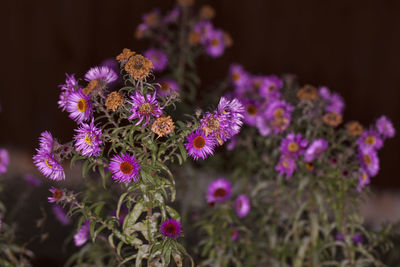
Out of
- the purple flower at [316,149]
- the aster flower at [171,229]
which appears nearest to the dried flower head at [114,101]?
the aster flower at [171,229]

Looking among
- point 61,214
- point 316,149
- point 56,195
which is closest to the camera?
point 56,195

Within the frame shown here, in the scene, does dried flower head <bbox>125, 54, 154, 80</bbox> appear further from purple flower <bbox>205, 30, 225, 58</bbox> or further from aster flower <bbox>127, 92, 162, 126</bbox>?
purple flower <bbox>205, 30, 225, 58</bbox>

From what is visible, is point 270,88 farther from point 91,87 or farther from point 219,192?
point 91,87

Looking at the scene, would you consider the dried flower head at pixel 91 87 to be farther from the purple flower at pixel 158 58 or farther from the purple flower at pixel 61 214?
the purple flower at pixel 61 214

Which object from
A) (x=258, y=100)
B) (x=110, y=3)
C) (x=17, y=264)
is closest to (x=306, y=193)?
(x=258, y=100)

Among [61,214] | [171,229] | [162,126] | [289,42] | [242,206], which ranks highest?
[289,42]

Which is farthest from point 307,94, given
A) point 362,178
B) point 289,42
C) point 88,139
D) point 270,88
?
point 289,42
